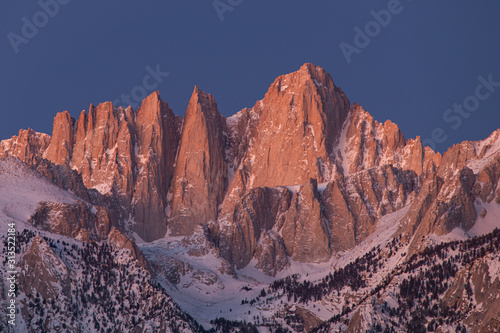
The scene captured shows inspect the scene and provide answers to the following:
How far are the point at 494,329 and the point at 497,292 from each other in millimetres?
24384

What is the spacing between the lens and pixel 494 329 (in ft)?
578

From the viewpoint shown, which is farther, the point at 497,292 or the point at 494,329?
the point at 497,292

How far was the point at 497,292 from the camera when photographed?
199750 mm
